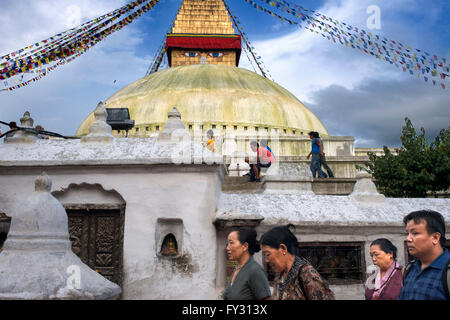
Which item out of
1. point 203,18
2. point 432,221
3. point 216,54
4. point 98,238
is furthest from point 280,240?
point 203,18

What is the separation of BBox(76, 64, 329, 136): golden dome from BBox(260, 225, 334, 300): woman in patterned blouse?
663 inches

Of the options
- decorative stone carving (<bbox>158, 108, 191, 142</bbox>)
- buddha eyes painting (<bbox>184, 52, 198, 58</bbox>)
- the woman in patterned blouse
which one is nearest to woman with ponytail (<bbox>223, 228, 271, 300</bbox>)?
the woman in patterned blouse

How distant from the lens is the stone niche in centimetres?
564

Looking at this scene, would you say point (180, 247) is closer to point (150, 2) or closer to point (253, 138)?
point (253, 138)

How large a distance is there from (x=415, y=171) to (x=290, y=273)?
25.4ft

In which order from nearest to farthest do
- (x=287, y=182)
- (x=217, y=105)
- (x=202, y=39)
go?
(x=287, y=182) < (x=217, y=105) < (x=202, y=39)

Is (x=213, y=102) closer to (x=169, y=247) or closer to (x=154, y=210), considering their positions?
(x=154, y=210)

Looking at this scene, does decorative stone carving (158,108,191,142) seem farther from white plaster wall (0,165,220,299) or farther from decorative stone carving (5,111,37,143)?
decorative stone carving (5,111,37,143)

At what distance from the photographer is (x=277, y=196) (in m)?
6.36

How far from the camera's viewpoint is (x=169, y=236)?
5738 mm

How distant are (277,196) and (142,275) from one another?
2.27 metres

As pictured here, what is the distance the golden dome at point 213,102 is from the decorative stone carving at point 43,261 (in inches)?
623

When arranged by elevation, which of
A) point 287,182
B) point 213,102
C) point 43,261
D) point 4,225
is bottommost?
point 43,261
